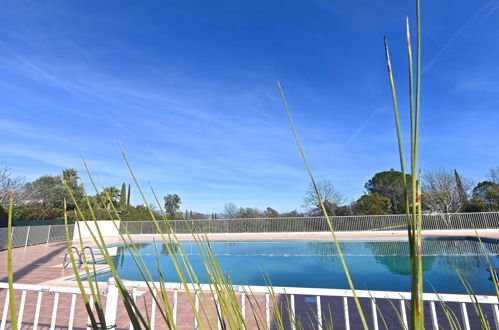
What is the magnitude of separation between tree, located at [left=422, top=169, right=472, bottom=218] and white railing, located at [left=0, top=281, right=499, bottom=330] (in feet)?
66.7

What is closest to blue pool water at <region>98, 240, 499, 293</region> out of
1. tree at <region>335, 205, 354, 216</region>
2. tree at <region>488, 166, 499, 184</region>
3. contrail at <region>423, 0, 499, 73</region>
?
contrail at <region>423, 0, 499, 73</region>

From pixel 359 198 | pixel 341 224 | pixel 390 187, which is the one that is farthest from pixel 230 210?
pixel 390 187

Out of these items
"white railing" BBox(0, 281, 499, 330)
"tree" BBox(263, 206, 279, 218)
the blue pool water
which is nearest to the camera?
"white railing" BBox(0, 281, 499, 330)

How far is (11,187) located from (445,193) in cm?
3088

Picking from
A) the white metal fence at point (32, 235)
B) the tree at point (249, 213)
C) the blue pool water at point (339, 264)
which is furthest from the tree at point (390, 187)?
the white metal fence at point (32, 235)

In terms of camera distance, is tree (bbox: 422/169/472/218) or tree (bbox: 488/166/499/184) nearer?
tree (bbox: 488/166/499/184)

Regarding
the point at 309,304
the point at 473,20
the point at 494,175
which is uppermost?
the point at 494,175

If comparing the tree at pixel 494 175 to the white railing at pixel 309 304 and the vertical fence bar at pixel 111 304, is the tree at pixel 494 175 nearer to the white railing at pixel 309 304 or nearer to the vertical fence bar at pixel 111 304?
the white railing at pixel 309 304

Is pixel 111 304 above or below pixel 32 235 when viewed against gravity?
above

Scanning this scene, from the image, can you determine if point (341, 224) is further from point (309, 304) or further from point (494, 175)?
point (309, 304)

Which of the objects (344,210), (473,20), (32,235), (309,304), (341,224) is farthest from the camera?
(344,210)

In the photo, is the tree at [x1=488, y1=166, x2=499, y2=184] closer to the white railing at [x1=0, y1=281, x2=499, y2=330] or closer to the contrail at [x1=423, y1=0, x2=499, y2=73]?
the white railing at [x1=0, y1=281, x2=499, y2=330]

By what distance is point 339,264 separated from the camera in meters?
9.77

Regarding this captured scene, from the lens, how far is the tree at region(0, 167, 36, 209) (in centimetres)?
1630
